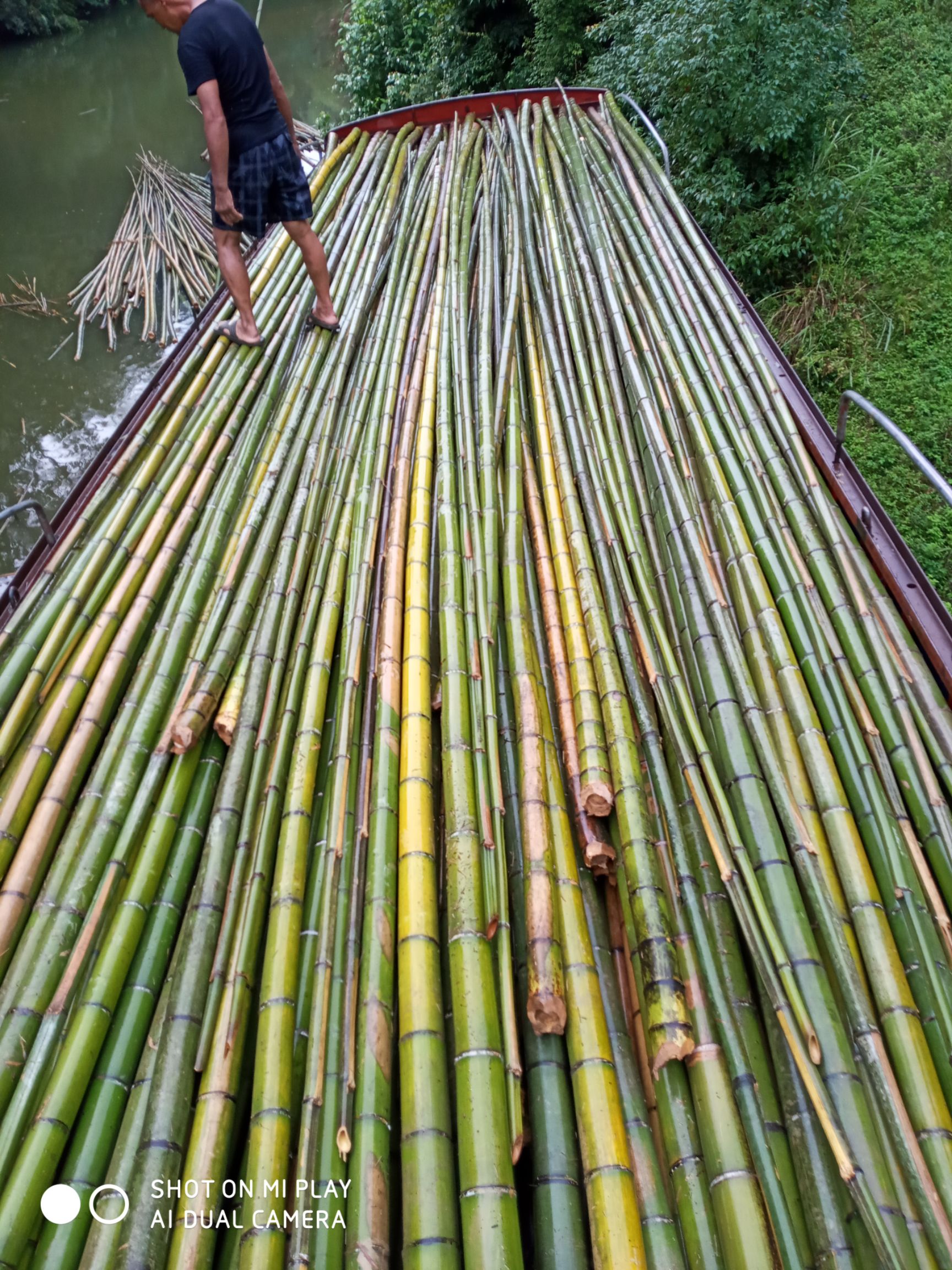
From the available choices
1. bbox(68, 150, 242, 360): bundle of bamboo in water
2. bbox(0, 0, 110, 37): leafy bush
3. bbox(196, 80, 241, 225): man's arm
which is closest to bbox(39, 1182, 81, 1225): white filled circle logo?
bbox(196, 80, 241, 225): man's arm

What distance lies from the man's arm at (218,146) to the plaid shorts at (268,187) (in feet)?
0.19

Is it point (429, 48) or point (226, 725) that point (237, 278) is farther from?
point (429, 48)

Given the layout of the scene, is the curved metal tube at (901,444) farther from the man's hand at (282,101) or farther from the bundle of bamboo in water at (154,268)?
the bundle of bamboo in water at (154,268)

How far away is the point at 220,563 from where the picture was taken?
201 centimetres

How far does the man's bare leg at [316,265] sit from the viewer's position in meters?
2.79

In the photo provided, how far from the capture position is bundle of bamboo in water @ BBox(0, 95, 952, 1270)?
102 cm

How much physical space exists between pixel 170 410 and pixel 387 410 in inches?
28.9

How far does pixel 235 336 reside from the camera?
2758 millimetres

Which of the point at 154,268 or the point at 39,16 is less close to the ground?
the point at 39,16

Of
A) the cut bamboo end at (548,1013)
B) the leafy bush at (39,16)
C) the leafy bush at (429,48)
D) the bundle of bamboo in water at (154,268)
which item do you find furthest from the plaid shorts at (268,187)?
the leafy bush at (39,16)

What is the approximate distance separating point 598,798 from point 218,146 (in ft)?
7.69

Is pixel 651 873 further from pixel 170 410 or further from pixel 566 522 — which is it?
pixel 170 410

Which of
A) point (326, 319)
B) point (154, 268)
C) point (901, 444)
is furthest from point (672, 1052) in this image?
point (154, 268)

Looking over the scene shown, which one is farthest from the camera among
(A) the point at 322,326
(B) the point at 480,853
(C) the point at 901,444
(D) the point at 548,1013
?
(A) the point at 322,326
